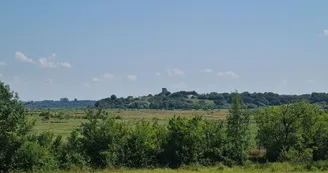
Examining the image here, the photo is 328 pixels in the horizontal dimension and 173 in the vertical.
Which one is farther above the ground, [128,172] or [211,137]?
[211,137]

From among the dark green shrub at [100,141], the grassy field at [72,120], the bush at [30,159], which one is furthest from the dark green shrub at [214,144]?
the bush at [30,159]

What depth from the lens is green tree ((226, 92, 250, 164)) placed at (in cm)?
4375

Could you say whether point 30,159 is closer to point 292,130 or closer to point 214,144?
point 214,144

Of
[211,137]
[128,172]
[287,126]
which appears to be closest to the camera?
[128,172]

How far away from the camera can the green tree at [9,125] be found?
36438mm

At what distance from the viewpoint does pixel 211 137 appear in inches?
1718

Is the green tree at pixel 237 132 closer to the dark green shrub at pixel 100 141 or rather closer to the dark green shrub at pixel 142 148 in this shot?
the dark green shrub at pixel 142 148

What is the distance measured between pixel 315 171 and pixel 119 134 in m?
18.7

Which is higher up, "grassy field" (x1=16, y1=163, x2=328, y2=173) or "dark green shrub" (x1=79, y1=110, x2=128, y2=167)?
"dark green shrub" (x1=79, y1=110, x2=128, y2=167)

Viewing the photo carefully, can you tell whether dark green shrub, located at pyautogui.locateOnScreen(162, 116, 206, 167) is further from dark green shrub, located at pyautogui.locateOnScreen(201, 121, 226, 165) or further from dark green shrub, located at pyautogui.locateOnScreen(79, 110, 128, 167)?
dark green shrub, located at pyautogui.locateOnScreen(79, 110, 128, 167)

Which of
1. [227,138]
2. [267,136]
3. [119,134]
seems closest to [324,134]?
[267,136]

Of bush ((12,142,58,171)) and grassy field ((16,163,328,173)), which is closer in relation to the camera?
bush ((12,142,58,171))

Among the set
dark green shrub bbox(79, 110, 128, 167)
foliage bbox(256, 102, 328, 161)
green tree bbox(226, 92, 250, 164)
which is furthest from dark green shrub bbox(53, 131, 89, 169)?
foliage bbox(256, 102, 328, 161)

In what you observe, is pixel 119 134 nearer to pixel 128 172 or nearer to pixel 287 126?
pixel 128 172
